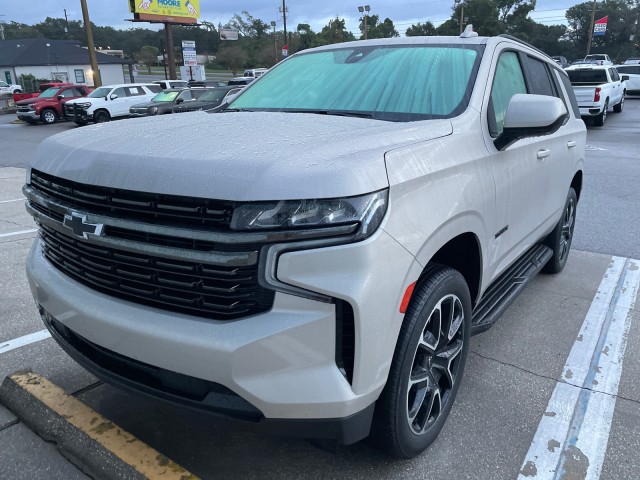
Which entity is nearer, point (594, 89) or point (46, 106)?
point (594, 89)

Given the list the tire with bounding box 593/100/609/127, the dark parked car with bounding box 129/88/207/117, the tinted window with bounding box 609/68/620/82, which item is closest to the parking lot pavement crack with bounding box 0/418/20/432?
the dark parked car with bounding box 129/88/207/117

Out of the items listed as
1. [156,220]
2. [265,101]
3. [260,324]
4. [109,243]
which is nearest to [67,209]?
[109,243]

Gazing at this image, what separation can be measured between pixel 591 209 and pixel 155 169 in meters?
6.77

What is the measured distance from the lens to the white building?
58.6 meters

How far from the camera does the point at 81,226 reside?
207 cm

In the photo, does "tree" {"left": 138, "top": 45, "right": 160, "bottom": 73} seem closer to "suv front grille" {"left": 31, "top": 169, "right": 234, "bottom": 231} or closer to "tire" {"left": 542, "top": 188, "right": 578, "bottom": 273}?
"tire" {"left": 542, "top": 188, "right": 578, "bottom": 273}

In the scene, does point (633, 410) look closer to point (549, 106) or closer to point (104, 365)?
point (549, 106)

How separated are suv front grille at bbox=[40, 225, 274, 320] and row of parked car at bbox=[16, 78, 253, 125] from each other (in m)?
16.7

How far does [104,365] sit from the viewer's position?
2.25m

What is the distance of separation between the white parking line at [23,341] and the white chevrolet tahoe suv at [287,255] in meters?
1.12

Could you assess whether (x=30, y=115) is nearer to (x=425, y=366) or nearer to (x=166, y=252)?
(x=166, y=252)

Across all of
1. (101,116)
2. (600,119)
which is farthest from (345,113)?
Answer: (101,116)

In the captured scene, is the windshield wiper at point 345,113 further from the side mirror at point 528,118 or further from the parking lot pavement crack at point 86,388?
the parking lot pavement crack at point 86,388

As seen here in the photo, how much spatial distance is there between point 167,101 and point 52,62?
4736 cm
